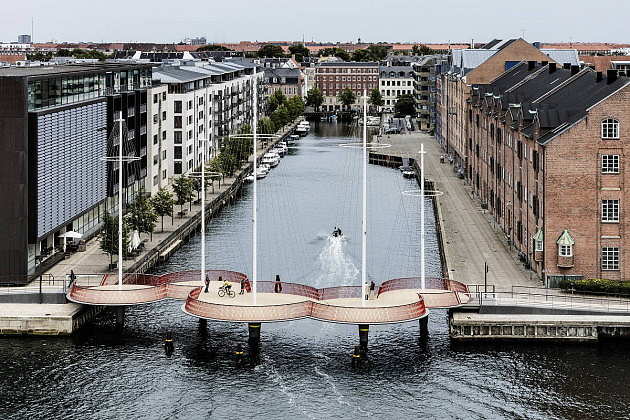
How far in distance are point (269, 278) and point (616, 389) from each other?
28.6 meters

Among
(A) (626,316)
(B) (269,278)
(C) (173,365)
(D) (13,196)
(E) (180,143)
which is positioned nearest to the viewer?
(C) (173,365)

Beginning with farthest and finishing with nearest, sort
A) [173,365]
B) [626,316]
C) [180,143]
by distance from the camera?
[180,143]
[626,316]
[173,365]

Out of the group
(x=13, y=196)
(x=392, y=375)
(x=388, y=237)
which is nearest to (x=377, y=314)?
(x=392, y=375)

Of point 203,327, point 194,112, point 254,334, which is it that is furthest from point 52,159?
point 194,112

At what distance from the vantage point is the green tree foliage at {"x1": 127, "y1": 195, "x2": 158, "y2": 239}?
258ft

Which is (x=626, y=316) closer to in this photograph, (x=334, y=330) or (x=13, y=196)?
(x=334, y=330)

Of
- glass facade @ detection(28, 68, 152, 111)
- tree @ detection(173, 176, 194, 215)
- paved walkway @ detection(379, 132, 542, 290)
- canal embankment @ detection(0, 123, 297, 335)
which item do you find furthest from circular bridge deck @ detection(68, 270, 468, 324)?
tree @ detection(173, 176, 194, 215)

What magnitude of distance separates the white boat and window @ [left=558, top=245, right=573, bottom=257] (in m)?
81.4

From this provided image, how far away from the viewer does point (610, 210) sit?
206ft

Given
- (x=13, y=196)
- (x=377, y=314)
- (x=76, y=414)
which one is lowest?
(x=76, y=414)

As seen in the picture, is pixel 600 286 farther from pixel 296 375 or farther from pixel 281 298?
pixel 296 375

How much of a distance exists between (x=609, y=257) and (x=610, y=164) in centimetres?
552

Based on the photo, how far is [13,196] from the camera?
62875 mm

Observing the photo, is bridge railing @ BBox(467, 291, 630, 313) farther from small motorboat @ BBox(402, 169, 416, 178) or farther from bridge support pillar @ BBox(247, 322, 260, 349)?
small motorboat @ BBox(402, 169, 416, 178)
